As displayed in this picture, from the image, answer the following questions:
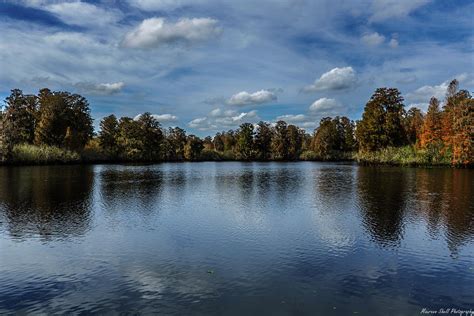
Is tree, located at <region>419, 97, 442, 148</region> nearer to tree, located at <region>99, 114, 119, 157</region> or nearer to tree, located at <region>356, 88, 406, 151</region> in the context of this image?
tree, located at <region>356, 88, 406, 151</region>

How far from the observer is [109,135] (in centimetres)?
11600

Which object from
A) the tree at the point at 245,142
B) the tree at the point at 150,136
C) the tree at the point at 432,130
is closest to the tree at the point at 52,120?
the tree at the point at 150,136

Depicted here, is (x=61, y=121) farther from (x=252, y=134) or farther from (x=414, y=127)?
(x=414, y=127)

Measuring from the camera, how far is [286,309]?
10539 millimetres

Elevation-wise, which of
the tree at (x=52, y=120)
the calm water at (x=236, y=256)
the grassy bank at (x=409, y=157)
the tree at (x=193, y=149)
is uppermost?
the tree at (x=52, y=120)

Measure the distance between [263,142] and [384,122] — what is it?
6124cm

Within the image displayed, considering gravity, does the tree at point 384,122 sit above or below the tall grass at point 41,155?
above

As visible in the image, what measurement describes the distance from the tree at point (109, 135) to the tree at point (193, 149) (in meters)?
24.7

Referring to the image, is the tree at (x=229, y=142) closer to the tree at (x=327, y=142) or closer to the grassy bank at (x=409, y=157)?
the tree at (x=327, y=142)

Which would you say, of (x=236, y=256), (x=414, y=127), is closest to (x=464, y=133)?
(x=414, y=127)

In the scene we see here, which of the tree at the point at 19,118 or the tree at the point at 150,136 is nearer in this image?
the tree at the point at 19,118

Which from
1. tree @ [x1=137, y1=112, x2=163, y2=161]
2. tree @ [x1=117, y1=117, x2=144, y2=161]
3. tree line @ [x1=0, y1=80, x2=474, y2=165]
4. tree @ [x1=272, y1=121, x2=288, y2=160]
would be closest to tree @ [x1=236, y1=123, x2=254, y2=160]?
tree line @ [x1=0, y1=80, x2=474, y2=165]

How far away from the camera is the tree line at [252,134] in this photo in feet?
246

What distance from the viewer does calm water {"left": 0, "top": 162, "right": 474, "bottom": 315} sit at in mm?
11156
